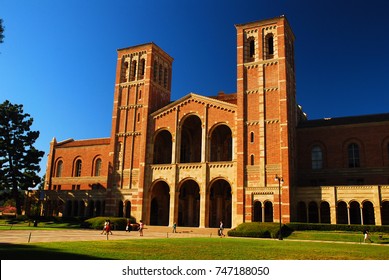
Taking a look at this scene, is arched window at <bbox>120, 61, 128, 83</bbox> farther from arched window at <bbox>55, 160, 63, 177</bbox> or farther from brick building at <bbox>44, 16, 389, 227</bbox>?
arched window at <bbox>55, 160, 63, 177</bbox>

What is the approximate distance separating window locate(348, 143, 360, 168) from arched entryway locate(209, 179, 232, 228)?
15692 millimetres

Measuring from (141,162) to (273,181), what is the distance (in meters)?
18.7

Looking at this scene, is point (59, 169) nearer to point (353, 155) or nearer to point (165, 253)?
point (353, 155)

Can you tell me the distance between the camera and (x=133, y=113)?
54.8m

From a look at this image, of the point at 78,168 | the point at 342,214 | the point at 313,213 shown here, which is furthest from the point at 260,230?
the point at 78,168

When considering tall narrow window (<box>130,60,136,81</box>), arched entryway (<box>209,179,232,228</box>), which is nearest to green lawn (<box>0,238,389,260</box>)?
arched entryway (<box>209,179,232,228</box>)

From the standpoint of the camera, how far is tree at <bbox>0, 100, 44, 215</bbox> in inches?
2216

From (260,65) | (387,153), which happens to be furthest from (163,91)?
(387,153)

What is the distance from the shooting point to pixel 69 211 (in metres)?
57.2

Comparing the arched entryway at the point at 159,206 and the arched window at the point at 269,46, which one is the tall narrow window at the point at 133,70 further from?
the arched window at the point at 269,46

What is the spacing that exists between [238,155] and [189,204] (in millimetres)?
12259

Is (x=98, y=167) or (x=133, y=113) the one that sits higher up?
(x=133, y=113)

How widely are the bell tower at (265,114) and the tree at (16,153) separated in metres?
33.3

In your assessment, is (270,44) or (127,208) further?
(127,208)
